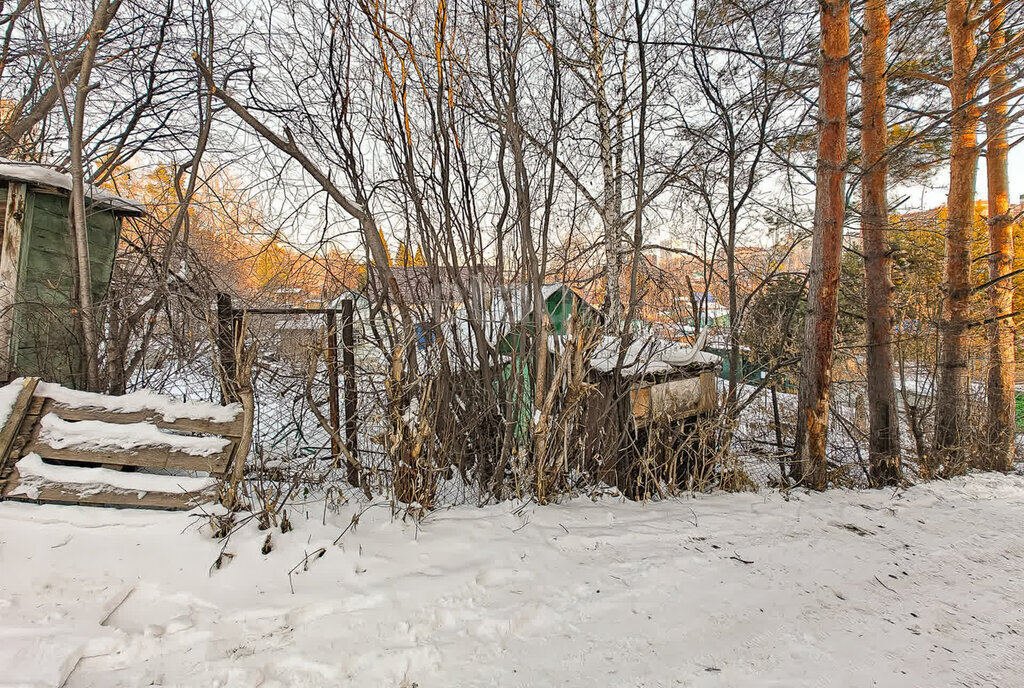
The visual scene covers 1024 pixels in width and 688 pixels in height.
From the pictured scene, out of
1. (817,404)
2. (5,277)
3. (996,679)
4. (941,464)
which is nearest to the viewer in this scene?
(996,679)

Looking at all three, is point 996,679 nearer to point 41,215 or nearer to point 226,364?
point 226,364

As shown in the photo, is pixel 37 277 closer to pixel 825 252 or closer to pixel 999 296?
pixel 825 252

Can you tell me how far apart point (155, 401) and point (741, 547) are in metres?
3.60

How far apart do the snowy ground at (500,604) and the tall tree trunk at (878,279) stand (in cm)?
171

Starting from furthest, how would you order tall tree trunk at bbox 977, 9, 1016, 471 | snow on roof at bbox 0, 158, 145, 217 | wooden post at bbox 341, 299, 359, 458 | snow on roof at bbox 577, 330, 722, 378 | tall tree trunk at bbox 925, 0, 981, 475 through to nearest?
tall tree trunk at bbox 977, 9, 1016, 471
tall tree trunk at bbox 925, 0, 981, 475
snow on roof at bbox 577, 330, 722, 378
snow on roof at bbox 0, 158, 145, 217
wooden post at bbox 341, 299, 359, 458

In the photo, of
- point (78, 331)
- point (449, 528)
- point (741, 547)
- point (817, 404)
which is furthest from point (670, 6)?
point (78, 331)

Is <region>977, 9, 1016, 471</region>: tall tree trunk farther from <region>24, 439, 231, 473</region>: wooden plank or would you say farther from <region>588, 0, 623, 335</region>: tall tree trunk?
<region>24, 439, 231, 473</region>: wooden plank

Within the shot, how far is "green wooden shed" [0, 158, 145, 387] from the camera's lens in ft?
10.5

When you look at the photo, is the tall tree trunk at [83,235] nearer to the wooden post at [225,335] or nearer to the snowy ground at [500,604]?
the wooden post at [225,335]

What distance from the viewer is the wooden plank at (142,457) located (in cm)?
256

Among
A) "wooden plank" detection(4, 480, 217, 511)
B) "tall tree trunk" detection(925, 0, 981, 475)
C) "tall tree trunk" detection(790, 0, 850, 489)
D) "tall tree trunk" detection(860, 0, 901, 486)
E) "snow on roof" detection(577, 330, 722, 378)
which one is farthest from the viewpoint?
"tall tree trunk" detection(925, 0, 981, 475)

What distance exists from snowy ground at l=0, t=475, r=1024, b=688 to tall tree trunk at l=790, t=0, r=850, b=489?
116cm

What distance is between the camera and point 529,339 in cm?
337

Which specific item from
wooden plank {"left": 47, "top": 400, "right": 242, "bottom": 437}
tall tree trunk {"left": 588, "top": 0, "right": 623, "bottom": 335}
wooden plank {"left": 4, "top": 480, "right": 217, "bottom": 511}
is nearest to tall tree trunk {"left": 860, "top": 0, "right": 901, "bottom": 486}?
tall tree trunk {"left": 588, "top": 0, "right": 623, "bottom": 335}
